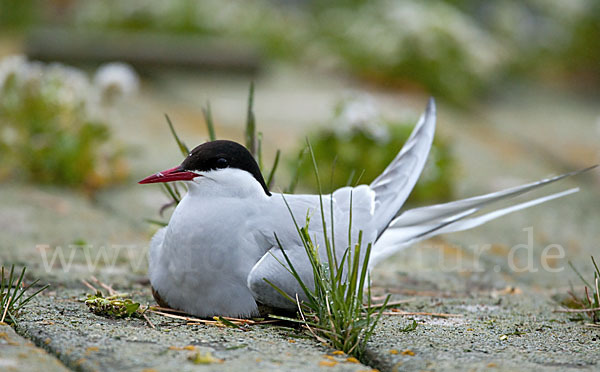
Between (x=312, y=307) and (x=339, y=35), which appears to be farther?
(x=339, y=35)

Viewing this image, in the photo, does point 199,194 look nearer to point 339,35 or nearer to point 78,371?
point 78,371

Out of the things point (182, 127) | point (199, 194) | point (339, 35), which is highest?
point (339, 35)

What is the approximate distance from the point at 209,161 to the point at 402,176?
0.77 metres

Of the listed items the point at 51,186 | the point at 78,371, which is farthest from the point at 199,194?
the point at 51,186

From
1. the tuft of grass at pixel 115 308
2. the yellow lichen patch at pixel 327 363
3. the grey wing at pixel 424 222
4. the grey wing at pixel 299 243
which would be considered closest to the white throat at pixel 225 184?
the grey wing at pixel 299 243

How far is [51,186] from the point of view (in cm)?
443

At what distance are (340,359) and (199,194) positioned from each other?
0.67 m

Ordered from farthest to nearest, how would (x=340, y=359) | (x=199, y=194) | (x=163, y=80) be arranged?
1. (x=163, y=80)
2. (x=199, y=194)
3. (x=340, y=359)

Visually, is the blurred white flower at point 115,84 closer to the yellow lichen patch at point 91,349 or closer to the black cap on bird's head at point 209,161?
the black cap on bird's head at point 209,161

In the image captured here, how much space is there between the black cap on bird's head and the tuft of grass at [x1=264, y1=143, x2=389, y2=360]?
21cm

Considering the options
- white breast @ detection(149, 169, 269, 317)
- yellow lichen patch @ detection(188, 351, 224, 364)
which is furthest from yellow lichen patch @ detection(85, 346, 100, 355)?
white breast @ detection(149, 169, 269, 317)

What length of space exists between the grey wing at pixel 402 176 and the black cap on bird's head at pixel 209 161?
52 centimetres

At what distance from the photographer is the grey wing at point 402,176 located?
2.46 meters

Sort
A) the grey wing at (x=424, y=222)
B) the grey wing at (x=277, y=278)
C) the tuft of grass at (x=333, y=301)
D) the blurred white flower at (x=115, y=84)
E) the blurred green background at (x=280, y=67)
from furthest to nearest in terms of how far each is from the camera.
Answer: the blurred green background at (x=280, y=67)
the blurred white flower at (x=115, y=84)
the grey wing at (x=424, y=222)
the grey wing at (x=277, y=278)
the tuft of grass at (x=333, y=301)
